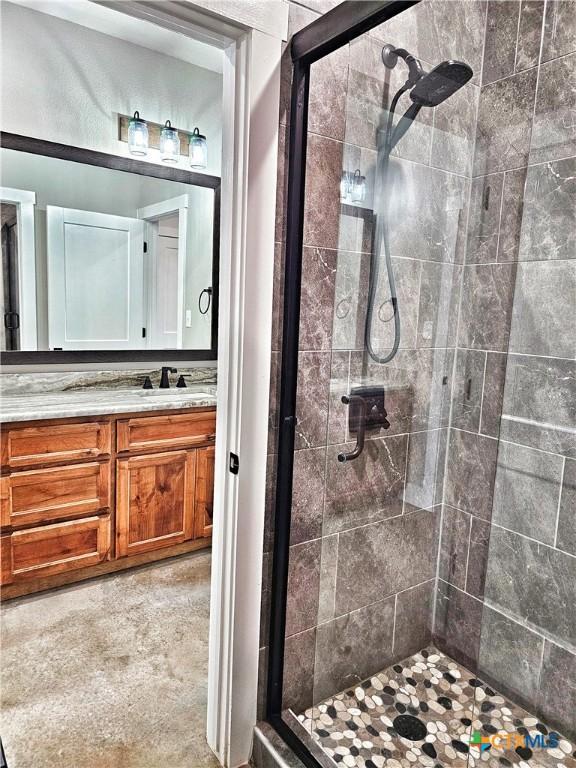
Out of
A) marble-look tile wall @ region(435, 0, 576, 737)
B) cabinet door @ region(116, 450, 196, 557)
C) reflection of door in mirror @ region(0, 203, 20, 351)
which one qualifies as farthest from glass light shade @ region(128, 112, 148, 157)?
marble-look tile wall @ region(435, 0, 576, 737)

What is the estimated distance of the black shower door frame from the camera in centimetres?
132

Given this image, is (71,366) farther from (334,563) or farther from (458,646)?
(458,646)

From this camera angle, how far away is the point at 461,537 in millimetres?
1839

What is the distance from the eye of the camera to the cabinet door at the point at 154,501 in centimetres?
271

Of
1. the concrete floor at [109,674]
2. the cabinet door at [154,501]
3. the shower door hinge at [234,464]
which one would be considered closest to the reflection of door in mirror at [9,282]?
the cabinet door at [154,501]

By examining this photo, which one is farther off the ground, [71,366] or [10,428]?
[71,366]

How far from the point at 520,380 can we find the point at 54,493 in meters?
2.08

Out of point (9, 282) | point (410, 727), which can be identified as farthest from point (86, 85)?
point (410, 727)

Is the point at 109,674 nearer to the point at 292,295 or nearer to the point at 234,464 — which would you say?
the point at 234,464

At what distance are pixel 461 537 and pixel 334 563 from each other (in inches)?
19.3

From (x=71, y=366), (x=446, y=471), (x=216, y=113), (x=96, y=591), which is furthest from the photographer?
(x=216, y=113)

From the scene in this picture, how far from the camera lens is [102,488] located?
8.64 ft

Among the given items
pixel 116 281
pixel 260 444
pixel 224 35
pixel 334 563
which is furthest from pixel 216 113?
pixel 334 563

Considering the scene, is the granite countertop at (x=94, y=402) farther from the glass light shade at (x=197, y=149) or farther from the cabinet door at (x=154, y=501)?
the glass light shade at (x=197, y=149)
